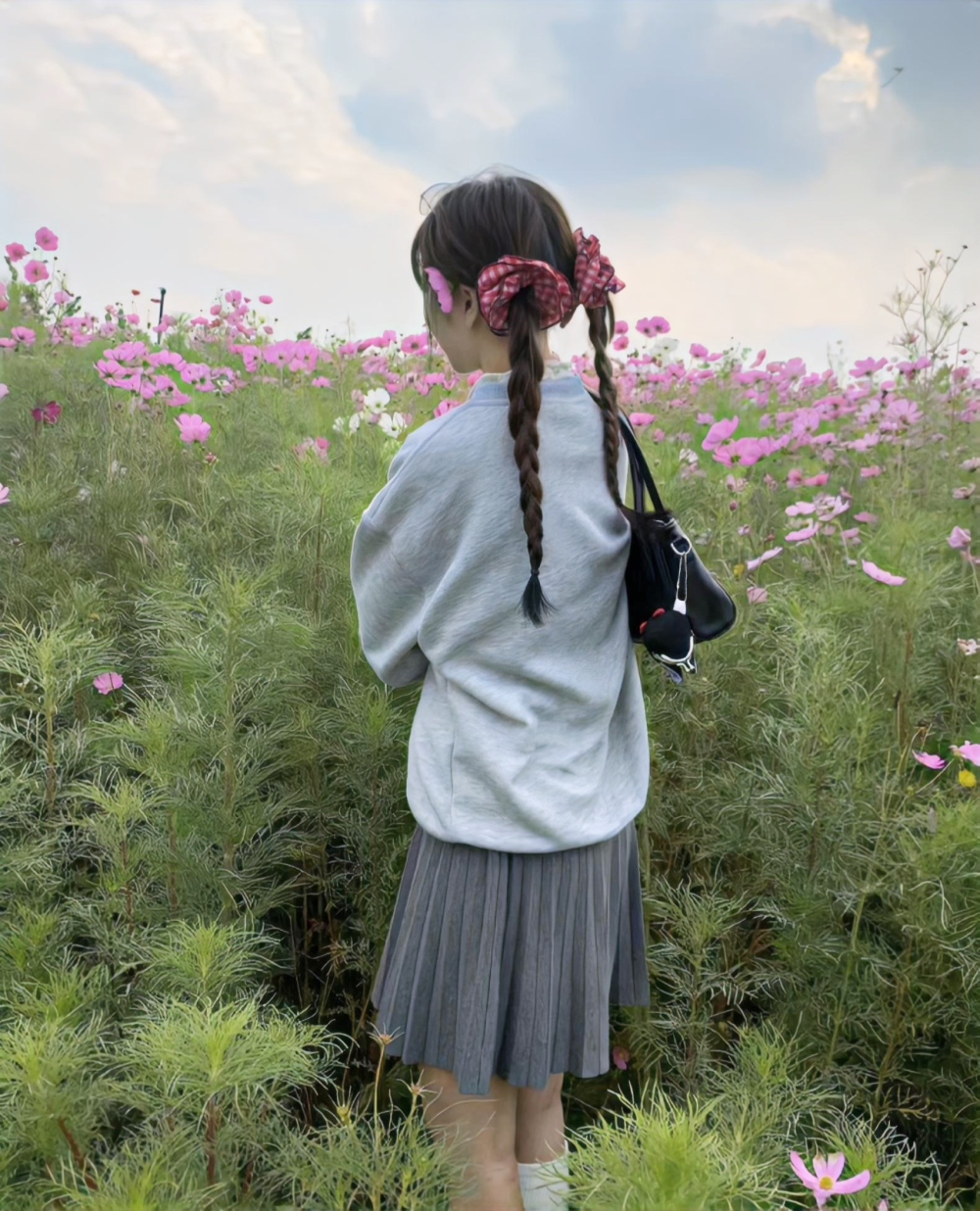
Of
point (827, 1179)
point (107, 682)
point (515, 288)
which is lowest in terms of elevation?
point (827, 1179)

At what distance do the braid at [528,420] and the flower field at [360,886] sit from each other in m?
0.51

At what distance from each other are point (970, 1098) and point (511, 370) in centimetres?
128

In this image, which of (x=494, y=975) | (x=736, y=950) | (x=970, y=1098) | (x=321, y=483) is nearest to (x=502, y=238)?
(x=321, y=483)

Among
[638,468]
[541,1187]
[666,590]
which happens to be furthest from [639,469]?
[541,1187]

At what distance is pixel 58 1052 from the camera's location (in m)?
1.07

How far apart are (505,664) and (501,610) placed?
0.23ft

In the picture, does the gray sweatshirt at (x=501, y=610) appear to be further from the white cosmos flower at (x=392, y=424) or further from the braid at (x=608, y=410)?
the white cosmos flower at (x=392, y=424)

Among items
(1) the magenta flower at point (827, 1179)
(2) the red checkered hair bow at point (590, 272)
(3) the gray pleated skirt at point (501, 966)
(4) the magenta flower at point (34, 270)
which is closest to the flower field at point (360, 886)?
(1) the magenta flower at point (827, 1179)

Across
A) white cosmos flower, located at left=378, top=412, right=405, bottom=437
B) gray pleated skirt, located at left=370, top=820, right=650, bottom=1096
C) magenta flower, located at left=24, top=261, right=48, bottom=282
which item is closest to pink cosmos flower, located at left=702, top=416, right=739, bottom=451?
white cosmos flower, located at left=378, top=412, right=405, bottom=437

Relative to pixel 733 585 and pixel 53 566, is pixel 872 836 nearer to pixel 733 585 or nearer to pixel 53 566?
pixel 733 585

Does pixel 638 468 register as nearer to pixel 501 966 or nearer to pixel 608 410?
pixel 608 410

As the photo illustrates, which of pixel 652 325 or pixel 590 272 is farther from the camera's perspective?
pixel 652 325

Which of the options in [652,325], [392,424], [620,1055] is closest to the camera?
[620,1055]

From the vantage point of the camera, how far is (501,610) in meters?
1.24
